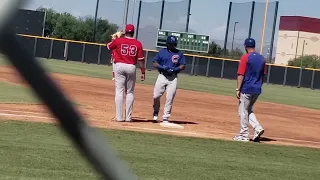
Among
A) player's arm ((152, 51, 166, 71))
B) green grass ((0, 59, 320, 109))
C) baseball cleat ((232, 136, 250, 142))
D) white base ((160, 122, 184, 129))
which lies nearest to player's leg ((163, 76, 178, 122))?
white base ((160, 122, 184, 129))

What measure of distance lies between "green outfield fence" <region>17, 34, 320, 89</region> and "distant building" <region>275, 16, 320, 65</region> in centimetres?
4585

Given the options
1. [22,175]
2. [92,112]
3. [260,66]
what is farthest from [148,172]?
[92,112]

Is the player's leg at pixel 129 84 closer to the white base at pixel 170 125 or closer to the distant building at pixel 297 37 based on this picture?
the white base at pixel 170 125

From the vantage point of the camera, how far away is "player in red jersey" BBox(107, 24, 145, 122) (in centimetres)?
1237

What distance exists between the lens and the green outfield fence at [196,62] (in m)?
51.1

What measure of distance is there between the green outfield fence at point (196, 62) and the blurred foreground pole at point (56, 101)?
49265 mm

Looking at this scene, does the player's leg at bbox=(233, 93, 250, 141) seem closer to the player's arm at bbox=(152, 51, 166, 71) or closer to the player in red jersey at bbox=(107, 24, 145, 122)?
the player's arm at bbox=(152, 51, 166, 71)

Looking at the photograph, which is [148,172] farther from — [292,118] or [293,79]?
[293,79]

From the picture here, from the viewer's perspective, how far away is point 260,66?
460 inches

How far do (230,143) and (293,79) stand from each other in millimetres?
41906

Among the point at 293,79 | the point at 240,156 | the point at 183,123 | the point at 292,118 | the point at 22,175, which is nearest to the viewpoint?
the point at 22,175

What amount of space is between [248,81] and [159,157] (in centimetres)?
392

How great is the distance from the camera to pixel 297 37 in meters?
97.9

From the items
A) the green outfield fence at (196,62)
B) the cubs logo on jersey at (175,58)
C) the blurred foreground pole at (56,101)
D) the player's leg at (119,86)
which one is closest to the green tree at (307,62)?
the green outfield fence at (196,62)
